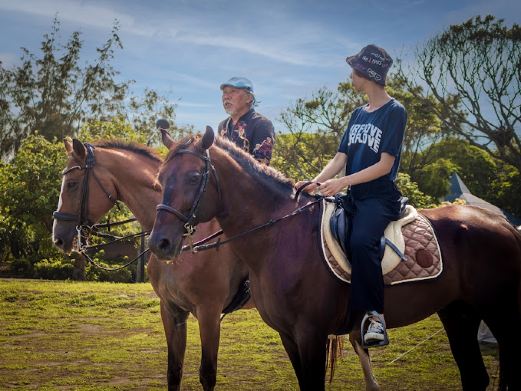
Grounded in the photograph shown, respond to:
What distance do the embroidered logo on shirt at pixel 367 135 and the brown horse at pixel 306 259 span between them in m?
0.65

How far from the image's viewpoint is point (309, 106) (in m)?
35.3

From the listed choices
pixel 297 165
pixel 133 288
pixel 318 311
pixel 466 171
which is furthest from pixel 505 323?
pixel 466 171

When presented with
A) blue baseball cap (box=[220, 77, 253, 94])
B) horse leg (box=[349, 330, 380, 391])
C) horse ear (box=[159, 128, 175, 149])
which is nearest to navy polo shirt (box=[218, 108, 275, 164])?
blue baseball cap (box=[220, 77, 253, 94])

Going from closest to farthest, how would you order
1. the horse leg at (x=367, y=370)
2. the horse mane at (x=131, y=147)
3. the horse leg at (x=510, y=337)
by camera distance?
the horse leg at (x=510, y=337)
the horse mane at (x=131, y=147)
the horse leg at (x=367, y=370)

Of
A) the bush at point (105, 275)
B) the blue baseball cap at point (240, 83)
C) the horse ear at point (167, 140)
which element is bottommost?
the bush at point (105, 275)

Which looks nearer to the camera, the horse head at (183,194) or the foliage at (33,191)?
the horse head at (183,194)

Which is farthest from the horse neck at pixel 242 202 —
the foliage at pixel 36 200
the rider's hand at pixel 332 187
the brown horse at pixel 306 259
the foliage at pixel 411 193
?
the foliage at pixel 411 193

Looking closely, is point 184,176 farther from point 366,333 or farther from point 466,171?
point 466,171

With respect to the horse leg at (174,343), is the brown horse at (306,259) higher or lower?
higher

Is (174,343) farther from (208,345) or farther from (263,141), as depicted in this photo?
(263,141)

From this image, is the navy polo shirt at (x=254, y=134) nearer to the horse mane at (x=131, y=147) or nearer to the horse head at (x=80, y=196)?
the horse mane at (x=131, y=147)

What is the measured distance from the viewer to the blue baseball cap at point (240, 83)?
6254 millimetres

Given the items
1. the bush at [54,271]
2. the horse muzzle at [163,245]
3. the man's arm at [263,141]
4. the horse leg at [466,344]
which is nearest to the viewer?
the horse muzzle at [163,245]

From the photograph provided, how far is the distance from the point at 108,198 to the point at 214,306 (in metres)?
1.58
